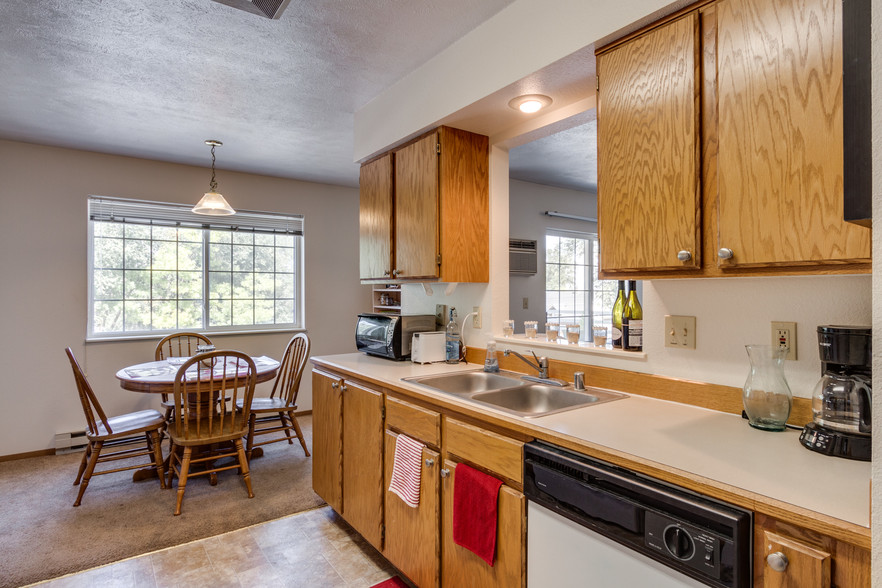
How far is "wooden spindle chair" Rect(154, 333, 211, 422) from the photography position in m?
3.76

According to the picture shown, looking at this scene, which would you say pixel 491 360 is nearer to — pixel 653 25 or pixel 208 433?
pixel 653 25

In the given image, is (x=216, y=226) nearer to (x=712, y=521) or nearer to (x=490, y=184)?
(x=490, y=184)

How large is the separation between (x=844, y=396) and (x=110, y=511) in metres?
3.46

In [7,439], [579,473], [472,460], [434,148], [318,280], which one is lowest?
[7,439]

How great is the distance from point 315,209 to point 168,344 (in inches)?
74.6

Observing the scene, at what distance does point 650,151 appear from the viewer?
1424 millimetres

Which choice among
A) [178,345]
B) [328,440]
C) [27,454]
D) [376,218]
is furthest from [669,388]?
[27,454]

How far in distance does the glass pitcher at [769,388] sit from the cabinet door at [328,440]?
71.4 inches

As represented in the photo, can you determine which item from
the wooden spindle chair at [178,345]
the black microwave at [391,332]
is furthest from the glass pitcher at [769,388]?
the wooden spindle chair at [178,345]

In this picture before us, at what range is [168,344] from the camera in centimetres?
402

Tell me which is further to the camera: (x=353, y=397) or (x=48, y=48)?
(x=353, y=397)

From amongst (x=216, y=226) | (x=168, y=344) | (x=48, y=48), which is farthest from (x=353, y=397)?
(x=216, y=226)

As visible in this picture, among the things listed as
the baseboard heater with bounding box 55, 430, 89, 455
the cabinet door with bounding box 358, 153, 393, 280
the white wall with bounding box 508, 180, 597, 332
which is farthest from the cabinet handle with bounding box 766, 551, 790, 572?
the baseboard heater with bounding box 55, 430, 89, 455

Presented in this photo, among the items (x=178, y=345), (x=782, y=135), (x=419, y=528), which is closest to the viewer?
(x=782, y=135)
